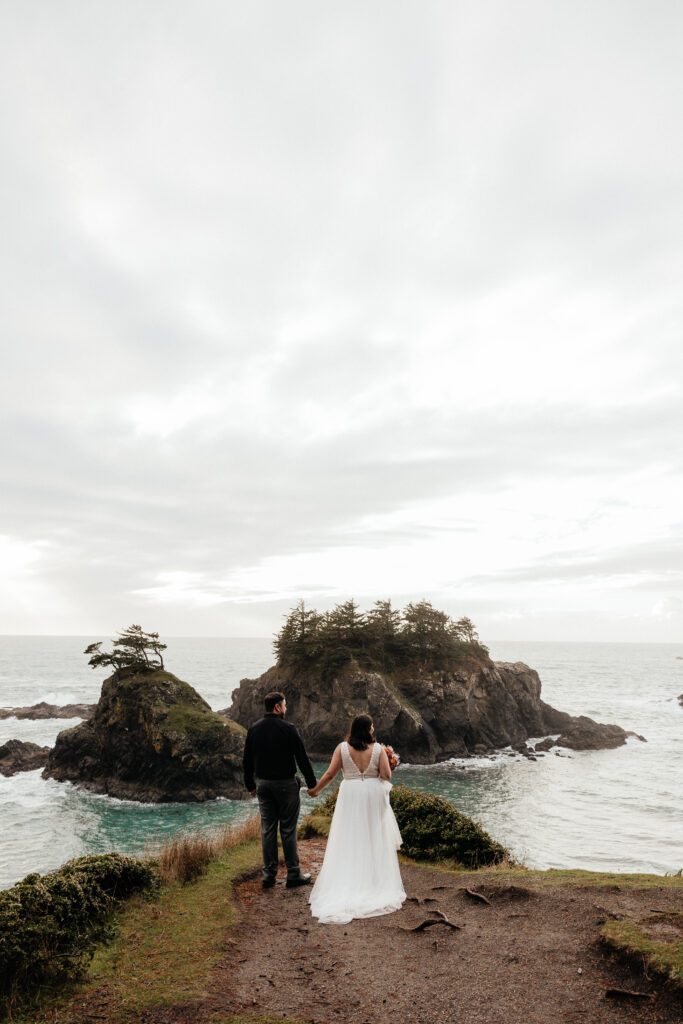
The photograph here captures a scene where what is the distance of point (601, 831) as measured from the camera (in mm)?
31266

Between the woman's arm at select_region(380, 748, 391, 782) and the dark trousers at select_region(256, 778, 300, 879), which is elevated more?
the woman's arm at select_region(380, 748, 391, 782)

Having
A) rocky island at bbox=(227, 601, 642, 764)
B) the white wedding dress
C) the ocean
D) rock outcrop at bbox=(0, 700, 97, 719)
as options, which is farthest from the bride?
rock outcrop at bbox=(0, 700, 97, 719)

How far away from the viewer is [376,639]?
5666 centimetres

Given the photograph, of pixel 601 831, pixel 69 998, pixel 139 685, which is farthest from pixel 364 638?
pixel 69 998

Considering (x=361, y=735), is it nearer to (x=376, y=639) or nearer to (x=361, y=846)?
(x=361, y=846)

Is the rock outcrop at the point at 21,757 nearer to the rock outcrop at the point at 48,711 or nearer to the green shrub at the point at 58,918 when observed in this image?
the rock outcrop at the point at 48,711

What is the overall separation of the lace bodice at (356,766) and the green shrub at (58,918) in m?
3.87

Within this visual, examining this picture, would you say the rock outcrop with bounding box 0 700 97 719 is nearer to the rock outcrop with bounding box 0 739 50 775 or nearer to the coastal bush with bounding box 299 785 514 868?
the rock outcrop with bounding box 0 739 50 775

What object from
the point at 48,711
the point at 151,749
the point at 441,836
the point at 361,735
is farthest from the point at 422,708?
the point at 48,711

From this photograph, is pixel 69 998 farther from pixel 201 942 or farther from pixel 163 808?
pixel 163 808

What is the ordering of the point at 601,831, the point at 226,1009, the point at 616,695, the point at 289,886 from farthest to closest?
the point at 616,695
the point at 601,831
the point at 289,886
the point at 226,1009

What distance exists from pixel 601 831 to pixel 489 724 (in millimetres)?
22560

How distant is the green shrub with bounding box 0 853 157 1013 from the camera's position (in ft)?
20.9

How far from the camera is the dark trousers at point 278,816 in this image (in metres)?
9.46
